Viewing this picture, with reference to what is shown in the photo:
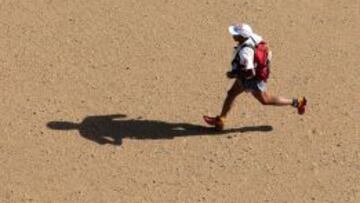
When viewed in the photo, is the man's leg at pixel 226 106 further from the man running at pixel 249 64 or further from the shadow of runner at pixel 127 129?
A: the shadow of runner at pixel 127 129

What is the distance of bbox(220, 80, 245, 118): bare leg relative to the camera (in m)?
10.5

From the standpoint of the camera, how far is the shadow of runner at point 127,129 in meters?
10.9

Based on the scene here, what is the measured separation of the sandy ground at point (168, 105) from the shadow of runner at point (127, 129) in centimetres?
2

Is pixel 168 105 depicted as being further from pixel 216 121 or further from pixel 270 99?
pixel 270 99

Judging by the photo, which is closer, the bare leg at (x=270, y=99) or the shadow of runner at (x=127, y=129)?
the bare leg at (x=270, y=99)

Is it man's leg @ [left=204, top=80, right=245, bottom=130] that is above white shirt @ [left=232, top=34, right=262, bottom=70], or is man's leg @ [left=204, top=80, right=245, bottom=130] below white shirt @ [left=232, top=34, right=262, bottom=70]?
below

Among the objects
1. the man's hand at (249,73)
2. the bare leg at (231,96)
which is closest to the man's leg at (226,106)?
the bare leg at (231,96)

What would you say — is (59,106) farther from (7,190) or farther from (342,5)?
(342,5)

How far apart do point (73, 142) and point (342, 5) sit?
5.09m

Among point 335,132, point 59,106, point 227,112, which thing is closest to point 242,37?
point 227,112

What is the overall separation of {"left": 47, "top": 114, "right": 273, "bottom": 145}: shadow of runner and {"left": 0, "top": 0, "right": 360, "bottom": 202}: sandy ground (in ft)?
0.05

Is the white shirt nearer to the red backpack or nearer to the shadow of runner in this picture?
the red backpack

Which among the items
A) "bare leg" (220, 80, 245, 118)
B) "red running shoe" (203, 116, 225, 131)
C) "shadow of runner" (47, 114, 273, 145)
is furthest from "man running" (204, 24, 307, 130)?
"shadow of runner" (47, 114, 273, 145)

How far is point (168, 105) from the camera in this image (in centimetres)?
1136
